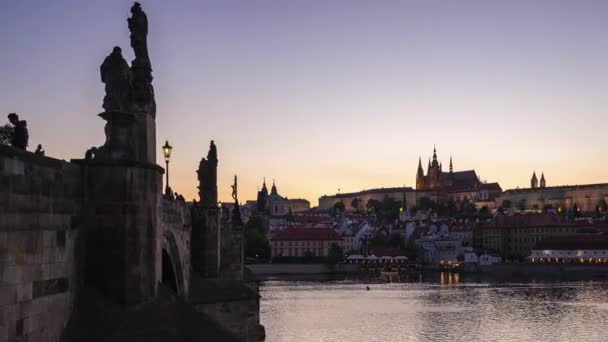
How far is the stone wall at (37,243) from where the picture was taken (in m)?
12.4

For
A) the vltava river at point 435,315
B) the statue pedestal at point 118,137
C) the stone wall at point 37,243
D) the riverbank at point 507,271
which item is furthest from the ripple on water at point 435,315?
the riverbank at point 507,271

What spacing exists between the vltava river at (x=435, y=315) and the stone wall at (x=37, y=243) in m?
41.8

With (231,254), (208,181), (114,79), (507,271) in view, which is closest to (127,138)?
(114,79)

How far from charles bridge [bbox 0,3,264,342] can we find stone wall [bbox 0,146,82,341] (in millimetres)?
17

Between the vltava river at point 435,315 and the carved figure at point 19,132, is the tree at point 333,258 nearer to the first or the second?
the vltava river at point 435,315

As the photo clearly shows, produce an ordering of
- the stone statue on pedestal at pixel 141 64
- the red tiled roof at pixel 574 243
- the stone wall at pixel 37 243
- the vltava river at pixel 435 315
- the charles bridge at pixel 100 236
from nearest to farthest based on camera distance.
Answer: the stone wall at pixel 37 243, the charles bridge at pixel 100 236, the stone statue on pedestal at pixel 141 64, the vltava river at pixel 435 315, the red tiled roof at pixel 574 243

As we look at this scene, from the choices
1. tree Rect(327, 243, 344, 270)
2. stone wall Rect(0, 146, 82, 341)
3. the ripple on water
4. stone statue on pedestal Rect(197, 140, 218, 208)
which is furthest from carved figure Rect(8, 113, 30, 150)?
tree Rect(327, 243, 344, 270)

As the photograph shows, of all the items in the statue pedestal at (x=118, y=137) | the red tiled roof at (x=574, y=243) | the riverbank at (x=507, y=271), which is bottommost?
the riverbank at (x=507, y=271)

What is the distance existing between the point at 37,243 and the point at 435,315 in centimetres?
6624

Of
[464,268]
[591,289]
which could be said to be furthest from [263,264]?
[591,289]

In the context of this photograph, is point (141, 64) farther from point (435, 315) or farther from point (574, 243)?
point (574, 243)

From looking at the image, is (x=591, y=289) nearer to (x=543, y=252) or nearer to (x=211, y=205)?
(x=543, y=252)

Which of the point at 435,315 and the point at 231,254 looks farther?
the point at 435,315

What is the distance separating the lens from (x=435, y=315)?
76438 millimetres
